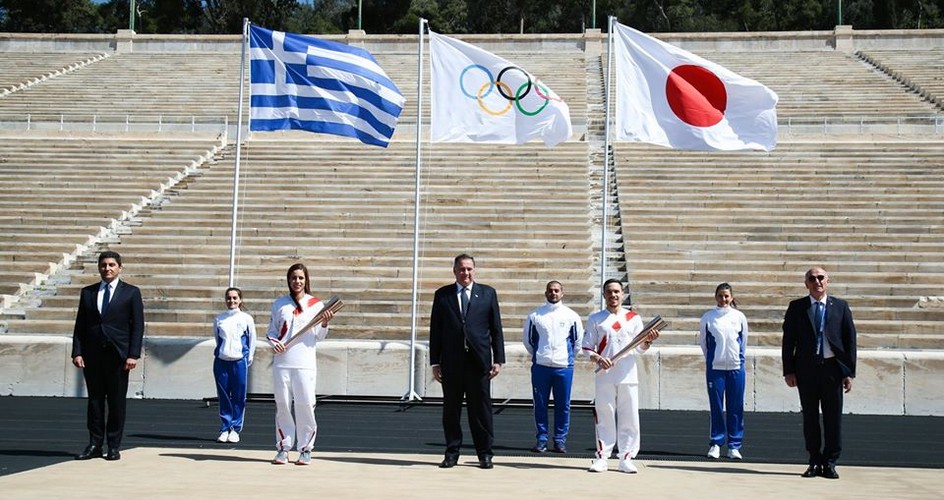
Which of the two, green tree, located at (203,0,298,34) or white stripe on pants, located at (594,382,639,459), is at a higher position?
green tree, located at (203,0,298,34)

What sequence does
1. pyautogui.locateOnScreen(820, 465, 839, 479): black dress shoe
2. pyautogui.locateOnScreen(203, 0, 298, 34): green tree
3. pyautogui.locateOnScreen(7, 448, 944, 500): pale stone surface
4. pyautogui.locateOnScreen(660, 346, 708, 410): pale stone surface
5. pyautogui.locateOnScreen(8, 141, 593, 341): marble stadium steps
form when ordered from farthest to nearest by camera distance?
pyautogui.locateOnScreen(203, 0, 298, 34): green tree < pyautogui.locateOnScreen(8, 141, 593, 341): marble stadium steps < pyautogui.locateOnScreen(660, 346, 708, 410): pale stone surface < pyautogui.locateOnScreen(820, 465, 839, 479): black dress shoe < pyautogui.locateOnScreen(7, 448, 944, 500): pale stone surface

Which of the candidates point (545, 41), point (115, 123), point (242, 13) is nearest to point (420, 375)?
point (115, 123)

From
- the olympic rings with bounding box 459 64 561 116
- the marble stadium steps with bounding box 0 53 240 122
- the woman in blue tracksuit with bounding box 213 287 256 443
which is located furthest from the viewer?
the marble stadium steps with bounding box 0 53 240 122

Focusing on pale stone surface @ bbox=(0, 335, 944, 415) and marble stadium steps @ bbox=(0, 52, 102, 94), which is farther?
marble stadium steps @ bbox=(0, 52, 102, 94)

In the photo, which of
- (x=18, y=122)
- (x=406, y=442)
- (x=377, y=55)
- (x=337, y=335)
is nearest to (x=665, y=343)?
(x=337, y=335)

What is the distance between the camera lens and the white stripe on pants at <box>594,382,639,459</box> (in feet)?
27.6

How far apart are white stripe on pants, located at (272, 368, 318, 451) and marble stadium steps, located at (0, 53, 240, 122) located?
1969 centimetres

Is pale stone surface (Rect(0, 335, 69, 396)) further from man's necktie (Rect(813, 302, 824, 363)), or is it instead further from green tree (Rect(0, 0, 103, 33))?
green tree (Rect(0, 0, 103, 33))

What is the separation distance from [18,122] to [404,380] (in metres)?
16.4

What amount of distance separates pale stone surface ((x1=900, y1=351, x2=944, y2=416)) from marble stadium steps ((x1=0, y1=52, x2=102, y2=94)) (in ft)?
88.2

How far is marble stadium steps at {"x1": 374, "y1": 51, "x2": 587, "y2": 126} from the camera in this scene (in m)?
28.7

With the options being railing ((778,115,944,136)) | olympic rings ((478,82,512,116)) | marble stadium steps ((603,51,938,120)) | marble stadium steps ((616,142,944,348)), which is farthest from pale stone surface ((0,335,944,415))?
marble stadium steps ((603,51,938,120))

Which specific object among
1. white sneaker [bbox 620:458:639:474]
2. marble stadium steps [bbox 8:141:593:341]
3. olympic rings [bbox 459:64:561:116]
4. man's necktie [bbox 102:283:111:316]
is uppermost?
olympic rings [bbox 459:64:561:116]

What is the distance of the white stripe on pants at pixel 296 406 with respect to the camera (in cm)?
Answer: 837
